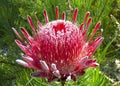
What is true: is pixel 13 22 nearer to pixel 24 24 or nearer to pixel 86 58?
pixel 24 24

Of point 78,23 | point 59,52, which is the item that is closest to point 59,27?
point 59,52

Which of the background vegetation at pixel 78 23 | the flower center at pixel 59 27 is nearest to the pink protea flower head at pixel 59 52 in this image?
the flower center at pixel 59 27

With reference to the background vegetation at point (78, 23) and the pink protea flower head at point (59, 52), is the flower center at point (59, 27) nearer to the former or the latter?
the pink protea flower head at point (59, 52)

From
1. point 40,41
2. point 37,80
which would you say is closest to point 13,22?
point 37,80

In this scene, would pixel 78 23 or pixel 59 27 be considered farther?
pixel 78 23

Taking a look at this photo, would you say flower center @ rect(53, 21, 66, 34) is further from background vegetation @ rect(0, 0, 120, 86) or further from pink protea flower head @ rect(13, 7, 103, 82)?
background vegetation @ rect(0, 0, 120, 86)

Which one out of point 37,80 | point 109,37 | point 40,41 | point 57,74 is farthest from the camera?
point 109,37

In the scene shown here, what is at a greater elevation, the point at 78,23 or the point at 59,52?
the point at 78,23

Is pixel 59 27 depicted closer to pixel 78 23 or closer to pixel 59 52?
pixel 59 52

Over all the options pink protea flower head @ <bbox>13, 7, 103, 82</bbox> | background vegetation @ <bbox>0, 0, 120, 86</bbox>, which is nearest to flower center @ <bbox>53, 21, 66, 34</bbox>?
pink protea flower head @ <bbox>13, 7, 103, 82</bbox>
